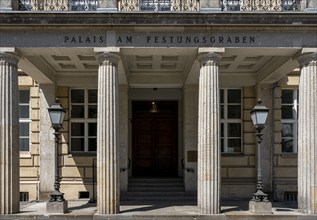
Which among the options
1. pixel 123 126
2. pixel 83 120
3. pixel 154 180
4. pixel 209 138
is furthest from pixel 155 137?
pixel 209 138

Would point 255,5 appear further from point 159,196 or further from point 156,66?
point 159,196

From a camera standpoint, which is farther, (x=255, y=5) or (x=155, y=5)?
(x=155, y=5)

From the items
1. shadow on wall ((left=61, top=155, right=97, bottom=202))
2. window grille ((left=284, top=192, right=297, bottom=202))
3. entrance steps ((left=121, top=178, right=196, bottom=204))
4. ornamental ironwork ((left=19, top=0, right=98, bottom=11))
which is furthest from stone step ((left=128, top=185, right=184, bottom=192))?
ornamental ironwork ((left=19, top=0, right=98, bottom=11))

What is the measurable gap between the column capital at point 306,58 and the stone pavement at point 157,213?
4659 mm

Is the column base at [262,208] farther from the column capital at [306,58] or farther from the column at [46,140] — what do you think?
the column at [46,140]

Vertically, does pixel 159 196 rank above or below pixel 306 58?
below

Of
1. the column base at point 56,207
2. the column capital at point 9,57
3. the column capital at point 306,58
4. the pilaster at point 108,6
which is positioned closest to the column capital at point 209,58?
the column capital at point 306,58

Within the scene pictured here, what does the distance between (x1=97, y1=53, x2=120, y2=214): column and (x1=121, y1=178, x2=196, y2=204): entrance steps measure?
3196 millimetres

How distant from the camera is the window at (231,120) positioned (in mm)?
18922

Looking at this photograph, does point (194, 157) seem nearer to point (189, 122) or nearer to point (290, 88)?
point (189, 122)

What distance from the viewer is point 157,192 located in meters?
18.0

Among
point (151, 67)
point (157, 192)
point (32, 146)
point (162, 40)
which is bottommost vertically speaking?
point (157, 192)

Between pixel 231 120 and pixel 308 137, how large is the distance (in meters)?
5.61

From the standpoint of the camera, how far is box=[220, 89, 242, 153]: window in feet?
62.1
